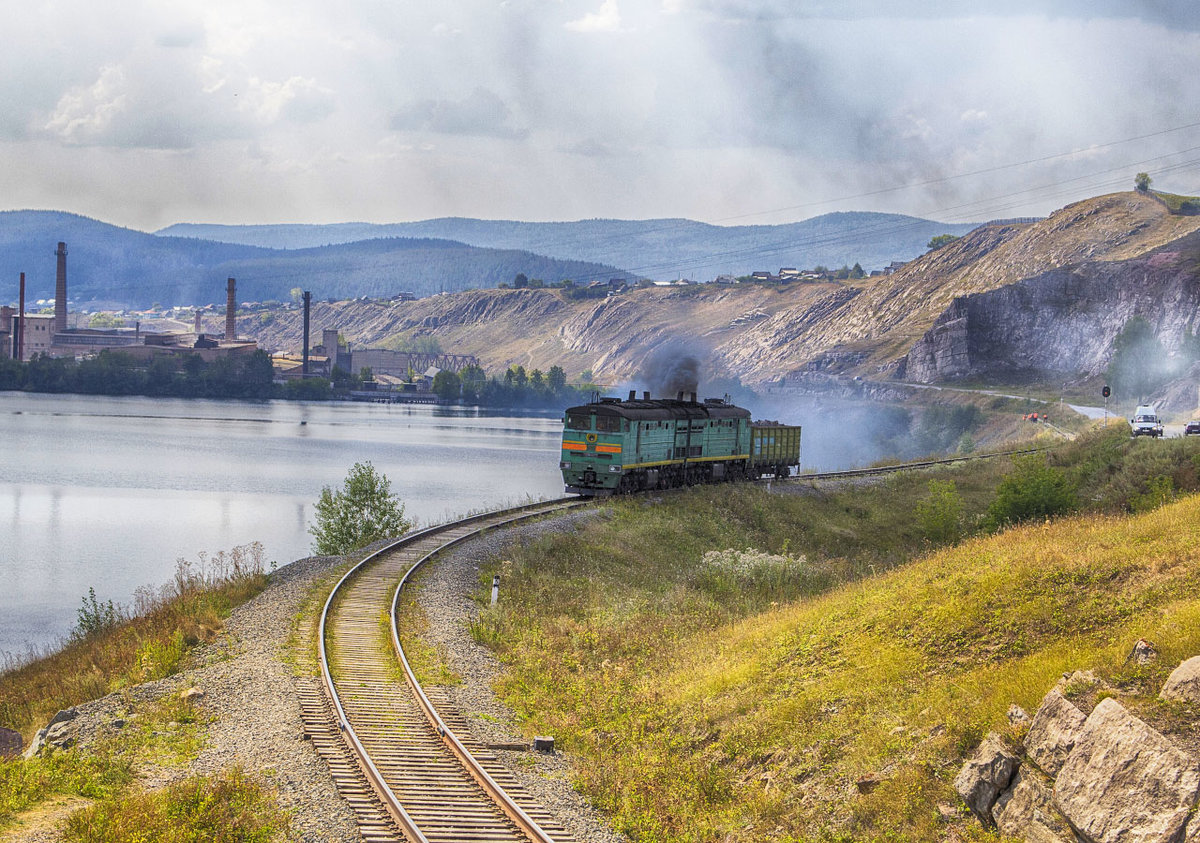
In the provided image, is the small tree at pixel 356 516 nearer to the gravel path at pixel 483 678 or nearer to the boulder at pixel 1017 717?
the gravel path at pixel 483 678

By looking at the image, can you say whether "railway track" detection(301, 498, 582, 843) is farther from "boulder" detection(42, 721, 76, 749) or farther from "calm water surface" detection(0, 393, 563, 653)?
"calm water surface" detection(0, 393, 563, 653)

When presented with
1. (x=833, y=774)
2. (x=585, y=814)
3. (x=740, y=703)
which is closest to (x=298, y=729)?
(x=585, y=814)

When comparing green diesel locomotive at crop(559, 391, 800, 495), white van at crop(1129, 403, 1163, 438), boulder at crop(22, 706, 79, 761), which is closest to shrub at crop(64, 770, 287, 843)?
boulder at crop(22, 706, 79, 761)

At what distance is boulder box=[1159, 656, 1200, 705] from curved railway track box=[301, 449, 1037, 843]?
21.4 feet

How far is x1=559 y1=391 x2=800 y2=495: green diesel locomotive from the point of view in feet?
142

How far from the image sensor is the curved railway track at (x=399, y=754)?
1220 centimetres

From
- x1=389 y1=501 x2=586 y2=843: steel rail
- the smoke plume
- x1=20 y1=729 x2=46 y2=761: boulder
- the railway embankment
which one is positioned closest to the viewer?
the railway embankment

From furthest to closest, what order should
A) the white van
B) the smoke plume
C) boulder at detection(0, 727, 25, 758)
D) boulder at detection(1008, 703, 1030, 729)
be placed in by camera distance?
the smoke plume → the white van → boulder at detection(0, 727, 25, 758) → boulder at detection(1008, 703, 1030, 729)

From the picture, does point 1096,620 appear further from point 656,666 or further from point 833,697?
point 656,666

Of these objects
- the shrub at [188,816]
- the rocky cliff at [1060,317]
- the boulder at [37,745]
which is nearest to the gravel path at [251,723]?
the shrub at [188,816]

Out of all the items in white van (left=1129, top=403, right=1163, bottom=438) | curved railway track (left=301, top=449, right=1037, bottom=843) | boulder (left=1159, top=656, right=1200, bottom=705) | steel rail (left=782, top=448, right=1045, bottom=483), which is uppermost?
white van (left=1129, top=403, right=1163, bottom=438)

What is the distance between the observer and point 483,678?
19.3 m

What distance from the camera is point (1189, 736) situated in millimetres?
10109

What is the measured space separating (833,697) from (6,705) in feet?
58.5
